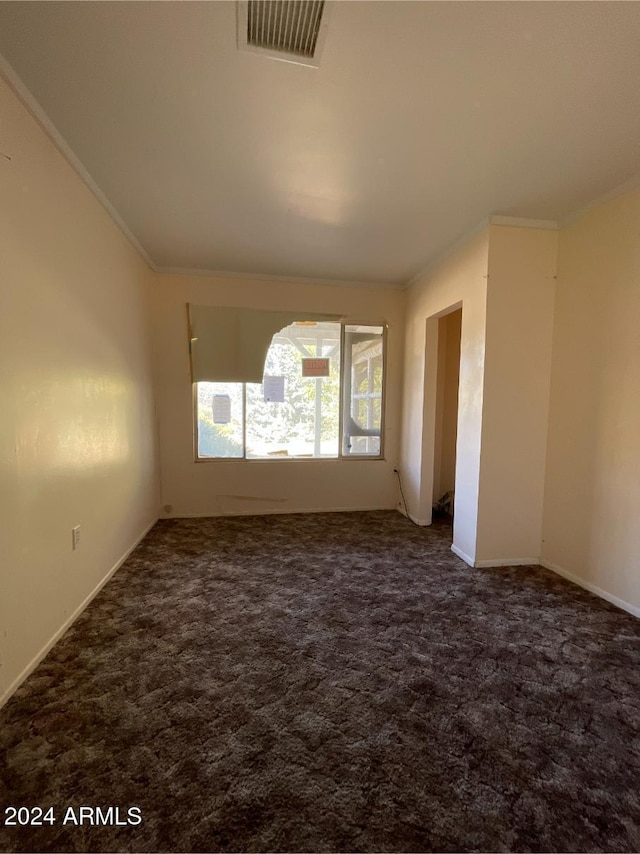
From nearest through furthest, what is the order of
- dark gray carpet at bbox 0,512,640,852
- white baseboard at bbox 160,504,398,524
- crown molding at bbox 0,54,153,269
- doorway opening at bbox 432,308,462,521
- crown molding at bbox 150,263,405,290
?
dark gray carpet at bbox 0,512,640,852, crown molding at bbox 0,54,153,269, crown molding at bbox 150,263,405,290, white baseboard at bbox 160,504,398,524, doorway opening at bbox 432,308,462,521

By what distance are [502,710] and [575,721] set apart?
0.89ft

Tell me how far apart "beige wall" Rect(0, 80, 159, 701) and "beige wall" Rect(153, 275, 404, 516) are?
3.42 ft

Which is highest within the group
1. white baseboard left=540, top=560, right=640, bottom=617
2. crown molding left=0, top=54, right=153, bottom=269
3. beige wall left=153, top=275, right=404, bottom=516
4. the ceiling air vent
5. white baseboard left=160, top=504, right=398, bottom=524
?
the ceiling air vent

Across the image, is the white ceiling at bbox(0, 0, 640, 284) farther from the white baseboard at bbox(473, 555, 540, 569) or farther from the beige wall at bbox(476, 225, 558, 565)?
the white baseboard at bbox(473, 555, 540, 569)

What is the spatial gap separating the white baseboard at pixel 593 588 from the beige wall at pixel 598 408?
0.04ft

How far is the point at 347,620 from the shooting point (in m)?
2.09

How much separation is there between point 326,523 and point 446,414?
1.97 m

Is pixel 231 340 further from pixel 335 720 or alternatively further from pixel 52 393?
pixel 335 720

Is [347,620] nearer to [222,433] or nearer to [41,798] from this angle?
[41,798]

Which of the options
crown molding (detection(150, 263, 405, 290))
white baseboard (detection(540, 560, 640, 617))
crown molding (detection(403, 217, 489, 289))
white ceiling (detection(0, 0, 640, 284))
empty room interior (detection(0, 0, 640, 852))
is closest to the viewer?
empty room interior (detection(0, 0, 640, 852))

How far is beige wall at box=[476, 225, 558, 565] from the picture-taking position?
8.87 ft

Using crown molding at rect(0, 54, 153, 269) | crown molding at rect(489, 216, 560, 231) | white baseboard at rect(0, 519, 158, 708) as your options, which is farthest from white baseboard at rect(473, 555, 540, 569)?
crown molding at rect(0, 54, 153, 269)

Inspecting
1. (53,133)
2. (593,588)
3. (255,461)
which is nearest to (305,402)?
(255,461)

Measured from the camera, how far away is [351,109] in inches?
66.0
